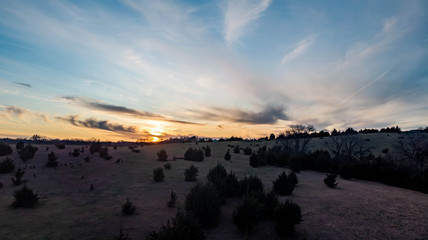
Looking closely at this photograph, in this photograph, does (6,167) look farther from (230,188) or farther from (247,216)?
(247,216)

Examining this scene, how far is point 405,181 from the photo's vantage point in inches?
609

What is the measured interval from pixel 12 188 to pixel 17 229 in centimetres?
700

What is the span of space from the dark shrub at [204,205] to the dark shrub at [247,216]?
98 centimetres

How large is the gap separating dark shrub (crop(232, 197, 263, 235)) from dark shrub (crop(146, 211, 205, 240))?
1829mm

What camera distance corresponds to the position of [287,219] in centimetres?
688

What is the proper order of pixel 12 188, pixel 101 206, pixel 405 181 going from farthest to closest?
pixel 405 181, pixel 12 188, pixel 101 206

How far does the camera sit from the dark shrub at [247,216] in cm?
727

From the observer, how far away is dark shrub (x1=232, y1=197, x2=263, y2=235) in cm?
727

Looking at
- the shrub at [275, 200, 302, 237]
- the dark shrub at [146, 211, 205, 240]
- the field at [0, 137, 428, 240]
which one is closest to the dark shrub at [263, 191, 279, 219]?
the field at [0, 137, 428, 240]

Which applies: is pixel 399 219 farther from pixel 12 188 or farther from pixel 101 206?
pixel 12 188

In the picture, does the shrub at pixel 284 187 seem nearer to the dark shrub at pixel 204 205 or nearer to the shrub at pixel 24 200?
the dark shrub at pixel 204 205

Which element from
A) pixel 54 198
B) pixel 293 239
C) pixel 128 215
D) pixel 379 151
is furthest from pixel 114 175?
Answer: pixel 379 151

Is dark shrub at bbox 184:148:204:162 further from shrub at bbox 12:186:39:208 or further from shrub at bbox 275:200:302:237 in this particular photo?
shrub at bbox 275:200:302:237

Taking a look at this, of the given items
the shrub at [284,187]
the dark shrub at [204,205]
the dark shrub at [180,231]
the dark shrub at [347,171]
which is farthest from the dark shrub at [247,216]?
the dark shrub at [347,171]
